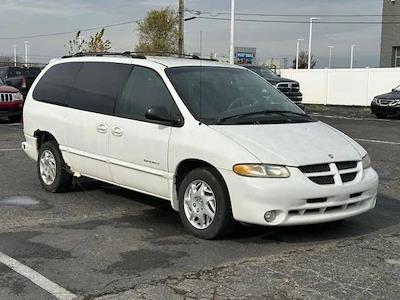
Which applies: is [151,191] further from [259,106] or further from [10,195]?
[10,195]

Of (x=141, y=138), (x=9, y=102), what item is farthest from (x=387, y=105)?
(x=141, y=138)

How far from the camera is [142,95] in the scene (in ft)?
21.3

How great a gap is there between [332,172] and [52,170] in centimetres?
385

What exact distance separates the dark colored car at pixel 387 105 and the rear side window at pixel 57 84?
642 inches

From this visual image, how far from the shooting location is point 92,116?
693cm

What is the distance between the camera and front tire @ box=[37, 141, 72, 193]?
7598mm

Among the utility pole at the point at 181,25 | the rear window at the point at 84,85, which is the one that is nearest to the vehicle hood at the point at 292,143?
the rear window at the point at 84,85

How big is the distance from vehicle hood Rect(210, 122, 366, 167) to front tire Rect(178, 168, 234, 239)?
17.5 inches

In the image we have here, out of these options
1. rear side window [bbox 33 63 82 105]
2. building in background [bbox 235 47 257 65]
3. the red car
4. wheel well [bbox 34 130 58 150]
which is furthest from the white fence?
building in background [bbox 235 47 257 65]

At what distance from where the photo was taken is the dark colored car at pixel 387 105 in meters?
21.6

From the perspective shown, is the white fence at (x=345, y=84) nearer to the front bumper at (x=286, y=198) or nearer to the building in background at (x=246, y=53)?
the front bumper at (x=286, y=198)

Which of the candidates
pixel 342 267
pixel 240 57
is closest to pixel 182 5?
pixel 240 57

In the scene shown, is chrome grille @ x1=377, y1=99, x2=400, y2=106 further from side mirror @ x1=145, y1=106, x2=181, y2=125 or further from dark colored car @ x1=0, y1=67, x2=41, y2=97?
side mirror @ x1=145, y1=106, x2=181, y2=125

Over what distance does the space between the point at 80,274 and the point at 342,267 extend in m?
2.12
